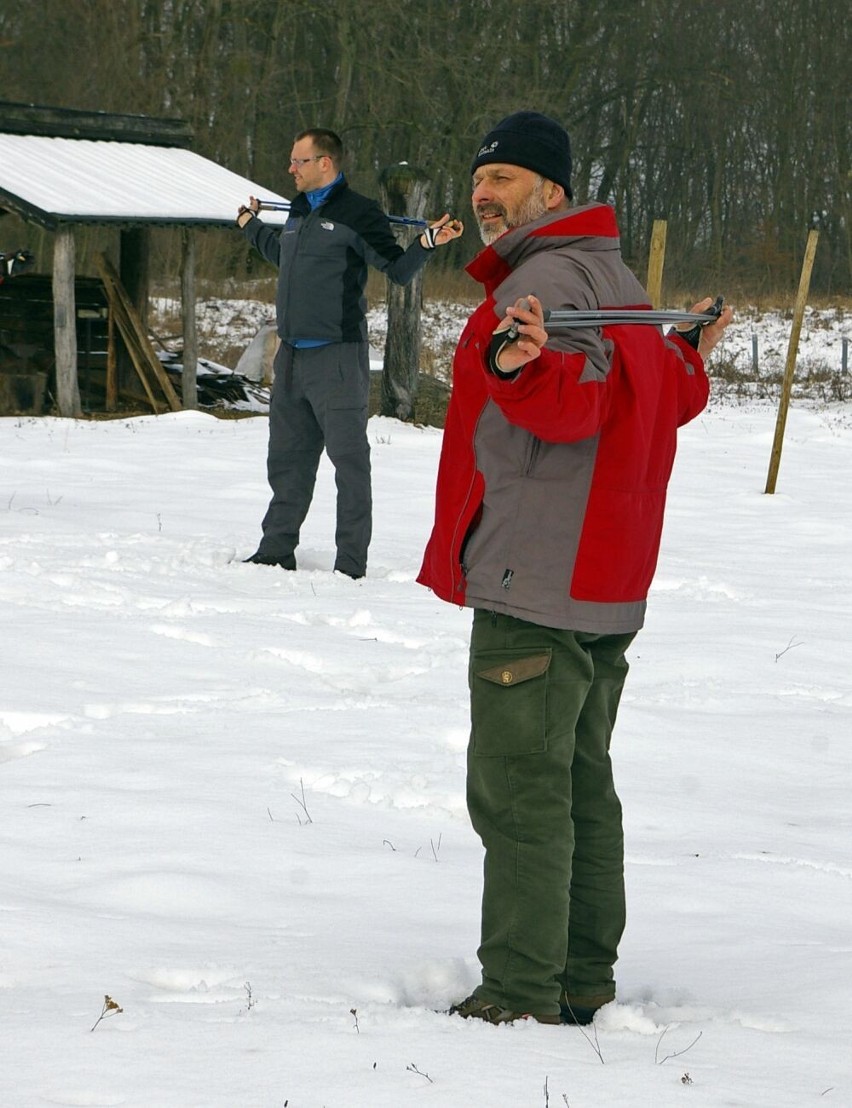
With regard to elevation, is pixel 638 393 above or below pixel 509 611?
above

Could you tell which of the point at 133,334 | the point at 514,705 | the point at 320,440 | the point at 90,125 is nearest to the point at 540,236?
the point at 514,705

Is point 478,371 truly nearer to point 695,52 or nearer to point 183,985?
point 183,985

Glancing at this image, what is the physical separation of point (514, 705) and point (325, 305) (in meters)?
4.61

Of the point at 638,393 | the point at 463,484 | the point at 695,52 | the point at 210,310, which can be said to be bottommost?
the point at 210,310

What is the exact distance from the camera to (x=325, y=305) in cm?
720

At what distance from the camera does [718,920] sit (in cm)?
367

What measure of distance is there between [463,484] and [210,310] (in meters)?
27.7

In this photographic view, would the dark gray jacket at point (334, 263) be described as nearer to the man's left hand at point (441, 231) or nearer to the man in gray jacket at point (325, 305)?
the man in gray jacket at point (325, 305)

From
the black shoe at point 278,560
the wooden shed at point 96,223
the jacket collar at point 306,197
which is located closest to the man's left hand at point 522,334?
the jacket collar at point 306,197

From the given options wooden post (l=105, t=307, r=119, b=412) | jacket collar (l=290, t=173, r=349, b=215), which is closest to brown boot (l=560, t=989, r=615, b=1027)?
jacket collar (l=290, t=173, r=349, b=215)

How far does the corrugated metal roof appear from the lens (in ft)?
49.5

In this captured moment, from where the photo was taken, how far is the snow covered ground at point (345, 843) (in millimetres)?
2625

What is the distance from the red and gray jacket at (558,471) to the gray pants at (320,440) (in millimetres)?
4273

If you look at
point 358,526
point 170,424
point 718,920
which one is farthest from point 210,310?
point 718,920
